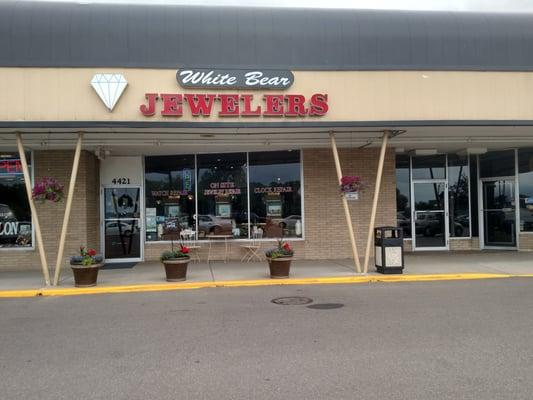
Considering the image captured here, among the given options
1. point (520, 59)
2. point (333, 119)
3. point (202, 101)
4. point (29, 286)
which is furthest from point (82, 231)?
point (520, 59)

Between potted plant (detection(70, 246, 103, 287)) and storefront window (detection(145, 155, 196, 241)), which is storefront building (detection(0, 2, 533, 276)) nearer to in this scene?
storefront window (detection(145, 155, 196, 241))

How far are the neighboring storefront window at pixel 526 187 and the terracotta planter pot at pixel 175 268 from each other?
1137 cm

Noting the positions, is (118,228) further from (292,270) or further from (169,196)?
(292,270)

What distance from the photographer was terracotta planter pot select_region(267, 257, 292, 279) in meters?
12.3

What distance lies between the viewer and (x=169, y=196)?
16.1 m

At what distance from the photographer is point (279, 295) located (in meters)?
10.4

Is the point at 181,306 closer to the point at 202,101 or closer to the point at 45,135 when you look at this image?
the point at 202,101

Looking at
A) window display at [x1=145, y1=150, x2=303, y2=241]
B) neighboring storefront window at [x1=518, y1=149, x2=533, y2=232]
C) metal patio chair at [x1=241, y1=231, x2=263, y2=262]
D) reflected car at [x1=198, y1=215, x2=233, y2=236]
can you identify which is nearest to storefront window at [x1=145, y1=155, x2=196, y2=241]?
window display at [x1=145, y1=150, x2=303, y2=241]

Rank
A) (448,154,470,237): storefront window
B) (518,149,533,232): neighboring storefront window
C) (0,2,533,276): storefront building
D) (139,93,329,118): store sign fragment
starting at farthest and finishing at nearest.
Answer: (448,154,470,237): storefront window
(518,149,533,232): neighboring storefront window
(139,93,329,118): store sign fragment
(0,2,533,276): storefront building

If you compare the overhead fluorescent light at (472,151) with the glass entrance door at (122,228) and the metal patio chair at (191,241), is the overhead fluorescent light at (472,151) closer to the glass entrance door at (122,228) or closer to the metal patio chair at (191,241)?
the metal patio chair at (191,241)

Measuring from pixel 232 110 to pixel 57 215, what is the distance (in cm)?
597

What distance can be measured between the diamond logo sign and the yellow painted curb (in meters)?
3.93

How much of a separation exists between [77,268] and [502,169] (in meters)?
13.5

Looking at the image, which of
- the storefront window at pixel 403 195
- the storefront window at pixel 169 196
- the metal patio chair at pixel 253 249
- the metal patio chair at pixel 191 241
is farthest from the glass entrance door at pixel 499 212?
the storefront window at pixel 169 196
